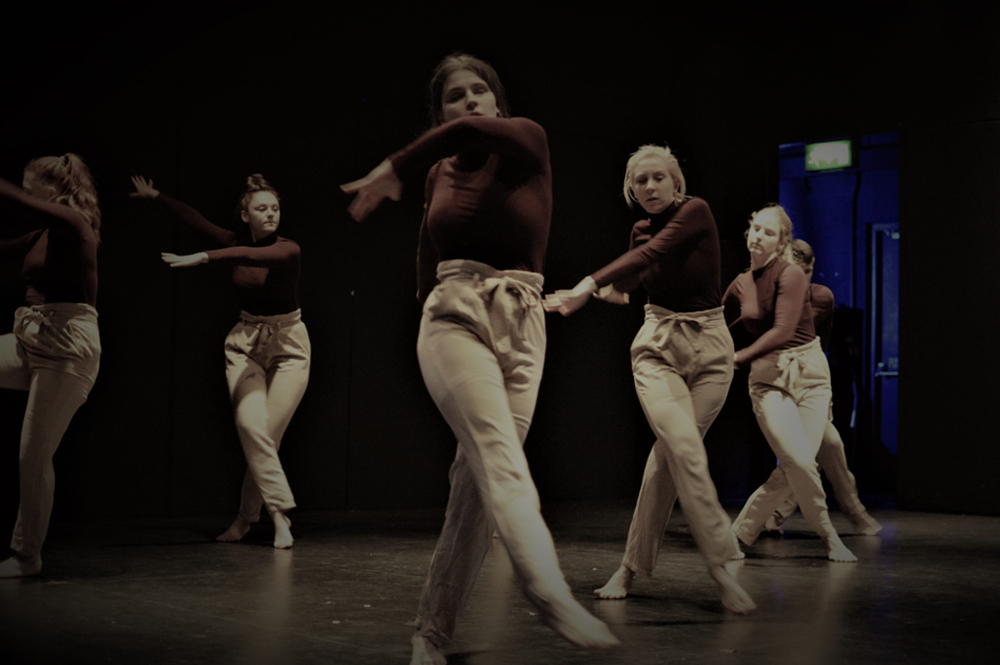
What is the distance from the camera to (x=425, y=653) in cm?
270

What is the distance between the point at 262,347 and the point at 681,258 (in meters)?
2.60

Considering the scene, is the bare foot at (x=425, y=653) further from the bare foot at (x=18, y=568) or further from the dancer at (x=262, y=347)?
the dancer at (x=262, y=347)

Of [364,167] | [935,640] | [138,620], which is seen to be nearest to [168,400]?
[364,167]

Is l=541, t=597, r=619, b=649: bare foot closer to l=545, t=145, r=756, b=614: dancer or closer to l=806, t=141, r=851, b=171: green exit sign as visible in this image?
l=545, t=145, r=756, b=614: dancer

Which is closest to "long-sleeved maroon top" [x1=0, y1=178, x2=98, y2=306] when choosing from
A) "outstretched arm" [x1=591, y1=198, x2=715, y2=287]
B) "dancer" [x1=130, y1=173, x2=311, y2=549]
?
"dancer" [x1=130, y1=173, x2=311, y2=549]

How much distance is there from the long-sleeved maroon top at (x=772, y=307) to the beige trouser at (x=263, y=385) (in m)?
2.26

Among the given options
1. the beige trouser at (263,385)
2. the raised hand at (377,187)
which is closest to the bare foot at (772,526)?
the beige trouser at (263,385)

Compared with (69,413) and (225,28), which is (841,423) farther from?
(69,413)

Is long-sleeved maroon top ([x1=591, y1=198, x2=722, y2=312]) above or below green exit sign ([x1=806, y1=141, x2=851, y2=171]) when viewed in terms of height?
below

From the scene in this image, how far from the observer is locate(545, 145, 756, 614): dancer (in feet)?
12.1

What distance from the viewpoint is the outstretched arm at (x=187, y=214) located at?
5555mm

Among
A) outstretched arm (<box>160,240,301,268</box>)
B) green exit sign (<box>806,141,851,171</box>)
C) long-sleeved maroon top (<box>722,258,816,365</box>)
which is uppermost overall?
green exit sign (<box>806,141,851,171</box>)

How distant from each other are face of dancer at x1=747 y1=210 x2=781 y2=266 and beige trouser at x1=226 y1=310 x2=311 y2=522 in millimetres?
2339

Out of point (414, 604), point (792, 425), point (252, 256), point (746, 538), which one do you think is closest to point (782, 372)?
point (792, 425)
